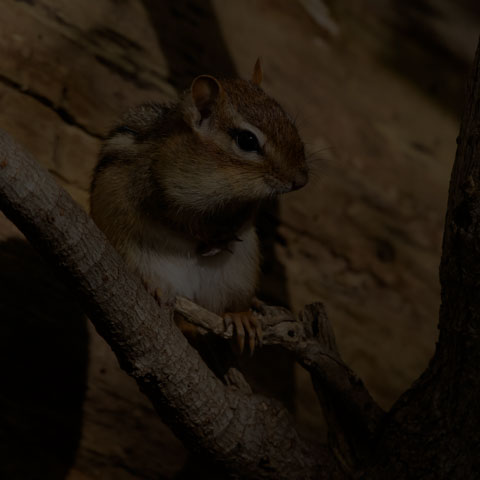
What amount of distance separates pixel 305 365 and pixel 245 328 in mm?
240

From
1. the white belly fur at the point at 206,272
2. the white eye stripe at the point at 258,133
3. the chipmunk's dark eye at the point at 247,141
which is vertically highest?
the white eye stripe at the point at 258,133

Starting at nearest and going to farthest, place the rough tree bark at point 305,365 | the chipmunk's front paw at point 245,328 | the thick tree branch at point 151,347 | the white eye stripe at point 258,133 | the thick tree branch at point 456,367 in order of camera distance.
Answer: the thick tree branch at point 151,347
the rough tree bark at point 305,365
the thick tree branch at point 456,367
the white eye stripe at point 258,133
the chipmunk's front paw at point 245,328

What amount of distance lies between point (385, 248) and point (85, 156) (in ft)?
5.33

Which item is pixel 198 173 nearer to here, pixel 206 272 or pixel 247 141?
pixel 247 141

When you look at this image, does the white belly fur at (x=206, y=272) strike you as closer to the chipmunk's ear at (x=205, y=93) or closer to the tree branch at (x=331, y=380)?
the tree branch at (x=331, y=380)

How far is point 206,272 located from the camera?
259cm

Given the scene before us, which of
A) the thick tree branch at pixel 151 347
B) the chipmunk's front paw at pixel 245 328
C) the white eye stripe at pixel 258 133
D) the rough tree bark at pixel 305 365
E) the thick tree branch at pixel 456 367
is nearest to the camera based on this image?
the thick tree branch at pixel 151 347

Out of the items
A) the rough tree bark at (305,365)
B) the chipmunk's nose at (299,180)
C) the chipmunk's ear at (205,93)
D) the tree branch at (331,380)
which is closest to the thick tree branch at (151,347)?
the rough tree bark at (305,365)

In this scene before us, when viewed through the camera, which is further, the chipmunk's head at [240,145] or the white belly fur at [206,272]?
the white belly fur at [206,272]

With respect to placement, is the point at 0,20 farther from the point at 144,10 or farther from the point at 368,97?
the point at 368,97

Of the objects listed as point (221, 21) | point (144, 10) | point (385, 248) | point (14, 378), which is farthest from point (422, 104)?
point (14, 378)

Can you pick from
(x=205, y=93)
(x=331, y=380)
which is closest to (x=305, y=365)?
(x=331, y=380)

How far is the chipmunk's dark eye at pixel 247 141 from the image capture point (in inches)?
90.7

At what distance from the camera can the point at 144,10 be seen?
3.26 meters
